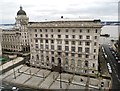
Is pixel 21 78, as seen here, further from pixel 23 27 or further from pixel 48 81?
pixel 23 27

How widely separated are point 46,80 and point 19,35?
24974 millimetres

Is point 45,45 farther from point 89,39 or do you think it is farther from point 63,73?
point 89,39

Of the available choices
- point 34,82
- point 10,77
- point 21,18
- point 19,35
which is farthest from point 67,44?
point 21,18

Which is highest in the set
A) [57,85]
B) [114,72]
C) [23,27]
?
[23,27]

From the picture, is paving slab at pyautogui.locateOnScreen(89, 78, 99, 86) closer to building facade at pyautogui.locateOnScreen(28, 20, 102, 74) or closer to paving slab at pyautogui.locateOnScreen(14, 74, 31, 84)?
building facade at pyautogui.locateOnScreen(28, 20, 102, 74)

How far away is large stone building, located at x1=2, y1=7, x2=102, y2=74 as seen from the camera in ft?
90.5

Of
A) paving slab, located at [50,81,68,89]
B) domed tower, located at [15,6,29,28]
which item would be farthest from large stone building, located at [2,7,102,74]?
domed tower, located at [15,6,29,28]

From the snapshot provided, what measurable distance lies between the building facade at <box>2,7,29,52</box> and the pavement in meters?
18.3

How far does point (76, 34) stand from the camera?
28.3 metres

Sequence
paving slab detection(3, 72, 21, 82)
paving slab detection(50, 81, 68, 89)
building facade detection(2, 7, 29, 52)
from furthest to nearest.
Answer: building facade detection(2, 7, 29, 52)
paving slab detection(3, 72, 21, 82)
paving slab detection(50, 81, 68, 89)

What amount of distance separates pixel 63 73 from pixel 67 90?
6926mm

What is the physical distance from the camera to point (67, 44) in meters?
29.5

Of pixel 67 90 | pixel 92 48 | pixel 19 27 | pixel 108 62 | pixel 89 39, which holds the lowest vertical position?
pixel 67 90

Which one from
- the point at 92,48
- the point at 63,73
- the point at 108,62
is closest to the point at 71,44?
the point at 92,48
